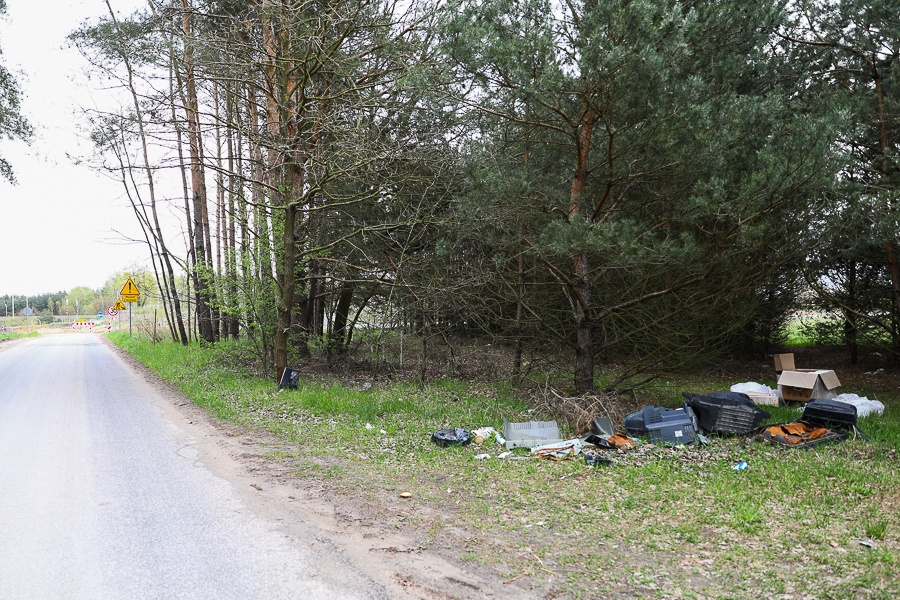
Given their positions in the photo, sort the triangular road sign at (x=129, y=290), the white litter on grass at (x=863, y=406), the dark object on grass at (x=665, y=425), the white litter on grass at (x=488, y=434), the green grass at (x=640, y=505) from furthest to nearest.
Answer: the triangular road sign at (x=129, y=290)
the white litter on grass at (x=863, y=406)
the white litter on grass at (x=488, y=434)
the dark object on grass at (x=665, y=425)
the green grass at (x=640, y=505)

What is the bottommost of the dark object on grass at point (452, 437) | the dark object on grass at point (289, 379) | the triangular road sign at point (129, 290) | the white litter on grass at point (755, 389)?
the white litter on grass at point (755, 389)

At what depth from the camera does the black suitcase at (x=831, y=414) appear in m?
7.24

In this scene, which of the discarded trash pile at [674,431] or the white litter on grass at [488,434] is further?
the white litter on grass at [488,434]

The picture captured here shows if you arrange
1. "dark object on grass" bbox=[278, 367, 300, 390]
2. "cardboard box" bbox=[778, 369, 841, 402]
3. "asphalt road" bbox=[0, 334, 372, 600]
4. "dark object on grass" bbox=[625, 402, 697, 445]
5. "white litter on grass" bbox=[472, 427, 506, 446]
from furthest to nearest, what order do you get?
"dark object on grass" bbox=[278, 367, 300, 390] → "cardboard box" bbox=[778, 369, 841, 402] → "white litter on grass" bbox=[472, 427, 506, 446] → "dark object on grass" bbox=[625, 402, 697, 445] → "asphalt road" bbox=[0, 334, 372, 600]

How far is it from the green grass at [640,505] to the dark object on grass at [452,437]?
5.4 inches

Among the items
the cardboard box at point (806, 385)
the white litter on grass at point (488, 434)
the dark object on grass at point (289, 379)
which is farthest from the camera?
the dark object on grass at point (289, 379)

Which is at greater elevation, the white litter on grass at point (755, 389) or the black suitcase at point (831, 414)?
the black suitcase at point (831, 414)

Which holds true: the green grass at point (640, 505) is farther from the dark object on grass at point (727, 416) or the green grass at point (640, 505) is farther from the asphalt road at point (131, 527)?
the asphalt road at point (131, 527)

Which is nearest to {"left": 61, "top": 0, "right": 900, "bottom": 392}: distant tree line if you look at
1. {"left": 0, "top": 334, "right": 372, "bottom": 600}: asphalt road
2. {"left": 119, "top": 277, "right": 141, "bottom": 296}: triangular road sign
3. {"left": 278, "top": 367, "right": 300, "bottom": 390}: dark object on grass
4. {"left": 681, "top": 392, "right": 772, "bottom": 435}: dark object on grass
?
{"left": 278, "top": 367, "right": 300, "bottom": 390}: dark object on grass

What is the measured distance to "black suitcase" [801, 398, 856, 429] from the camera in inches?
285

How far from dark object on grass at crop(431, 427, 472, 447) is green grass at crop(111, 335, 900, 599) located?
0.14 meters

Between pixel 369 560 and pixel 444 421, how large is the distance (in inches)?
178

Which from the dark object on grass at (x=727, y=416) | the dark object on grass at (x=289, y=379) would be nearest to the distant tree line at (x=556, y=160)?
the dark object on grass at (x=289, y=379)

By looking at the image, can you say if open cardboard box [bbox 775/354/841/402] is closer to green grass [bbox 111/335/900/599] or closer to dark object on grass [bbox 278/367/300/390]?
green grass [bbox 111/335/900/599]
